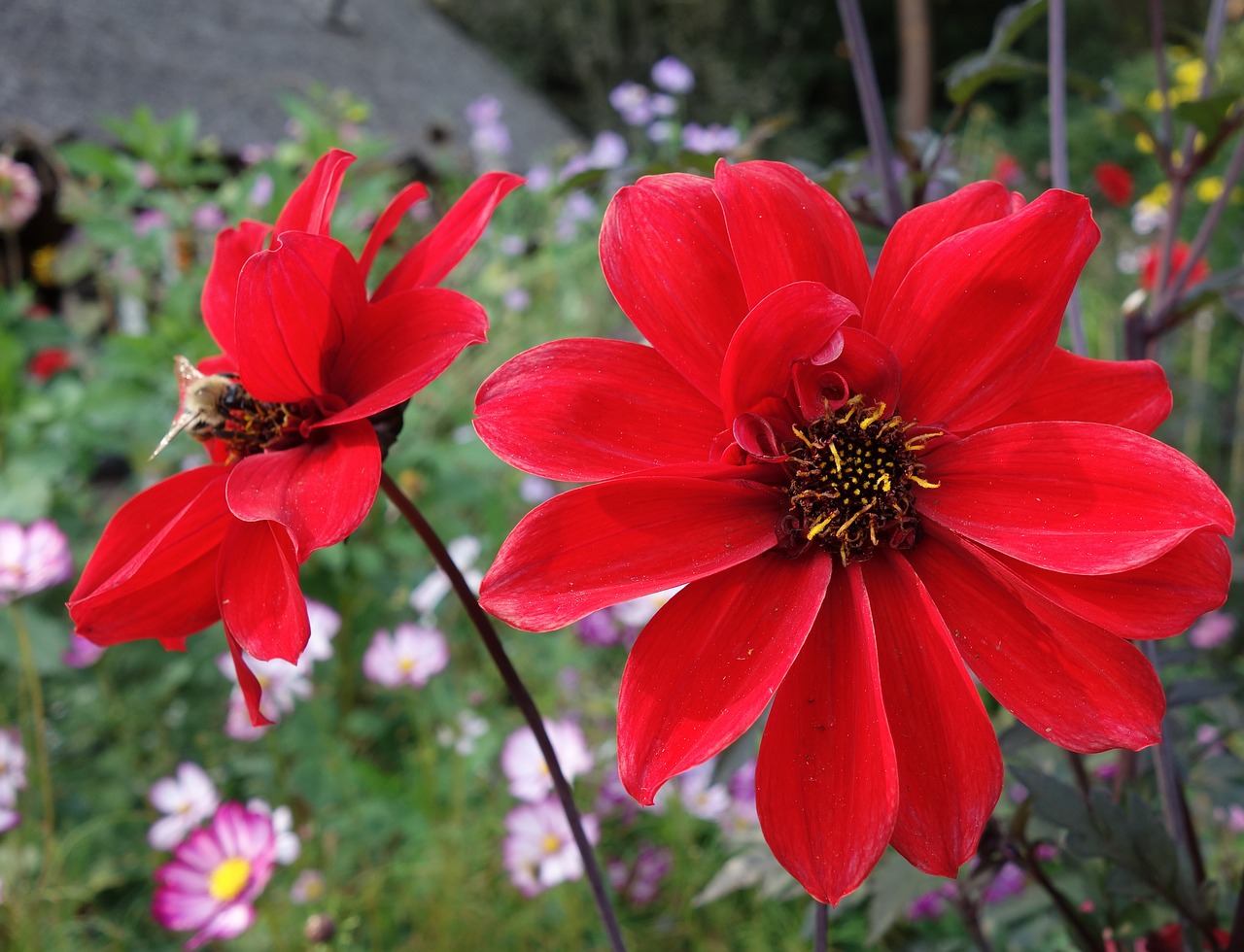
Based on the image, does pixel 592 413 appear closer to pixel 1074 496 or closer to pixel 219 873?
pixel 1074 496

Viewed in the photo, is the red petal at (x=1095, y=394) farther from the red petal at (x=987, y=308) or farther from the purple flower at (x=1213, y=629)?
the purple flower at (x=1213, y=629)

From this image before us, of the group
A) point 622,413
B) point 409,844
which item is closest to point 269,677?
point 409,844

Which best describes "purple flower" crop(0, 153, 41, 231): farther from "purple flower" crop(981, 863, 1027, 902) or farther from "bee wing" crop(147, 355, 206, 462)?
"purple flower" crop(981, 863, 1027, 902)

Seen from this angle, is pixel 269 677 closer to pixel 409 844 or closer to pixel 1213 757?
pixel 409 844

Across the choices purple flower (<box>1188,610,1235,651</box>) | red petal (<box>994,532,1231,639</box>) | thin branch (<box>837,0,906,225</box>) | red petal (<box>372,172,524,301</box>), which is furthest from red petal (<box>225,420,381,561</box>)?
purple flower (<box>1188,610,1235,651</box>)

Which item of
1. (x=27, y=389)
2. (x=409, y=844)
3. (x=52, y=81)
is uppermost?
(x=52, y=81)
